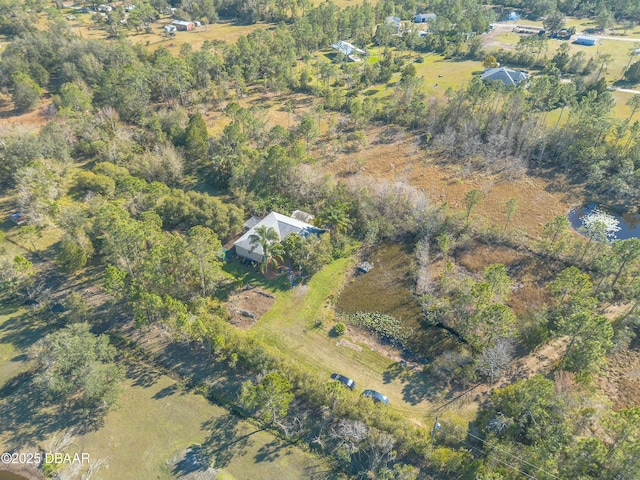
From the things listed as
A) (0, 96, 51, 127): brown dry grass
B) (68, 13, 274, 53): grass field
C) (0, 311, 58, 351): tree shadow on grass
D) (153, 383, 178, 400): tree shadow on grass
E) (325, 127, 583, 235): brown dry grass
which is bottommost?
(153, 383, 178, 400): tree shadow on grass

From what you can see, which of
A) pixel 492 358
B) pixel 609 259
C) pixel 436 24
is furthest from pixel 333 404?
pixel 436 24

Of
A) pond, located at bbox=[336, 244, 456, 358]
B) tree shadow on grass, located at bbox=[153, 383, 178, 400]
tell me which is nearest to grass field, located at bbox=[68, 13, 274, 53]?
pond, located at bbox=[336, 244, 456, 358]

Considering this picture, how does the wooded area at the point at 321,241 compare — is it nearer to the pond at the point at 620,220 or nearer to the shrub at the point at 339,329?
the shrub at the point at 339,329

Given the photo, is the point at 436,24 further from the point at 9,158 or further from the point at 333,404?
the point at 333,404

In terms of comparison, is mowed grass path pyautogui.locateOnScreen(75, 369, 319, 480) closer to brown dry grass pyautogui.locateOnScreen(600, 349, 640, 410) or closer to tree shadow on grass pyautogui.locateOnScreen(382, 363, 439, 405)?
tree shadow on grass pyautogui.locateOnScreen(382, 363, 439, 405)

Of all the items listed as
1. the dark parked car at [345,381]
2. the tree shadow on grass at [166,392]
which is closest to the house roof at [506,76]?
the dark parked car at [345,381]

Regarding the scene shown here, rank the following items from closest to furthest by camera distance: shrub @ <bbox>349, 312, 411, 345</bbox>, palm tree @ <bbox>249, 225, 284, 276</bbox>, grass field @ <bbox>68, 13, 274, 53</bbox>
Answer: shrub @ <bbox>349, 312, 411, 345</bbox>, palm tree @ <bbox>249, 225, 284, 276</bbox>, grass field @ <bbox>68, 13, 274, 53</bbox>
